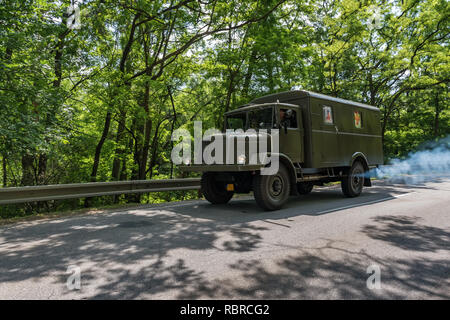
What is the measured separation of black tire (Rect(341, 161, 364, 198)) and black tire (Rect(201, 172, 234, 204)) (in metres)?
4.00

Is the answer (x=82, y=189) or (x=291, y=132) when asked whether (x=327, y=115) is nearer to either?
(x=291, y=132)

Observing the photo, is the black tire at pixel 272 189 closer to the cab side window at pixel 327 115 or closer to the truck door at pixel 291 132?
the truck door at pixel 291 132

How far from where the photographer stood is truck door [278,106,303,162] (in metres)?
7.80

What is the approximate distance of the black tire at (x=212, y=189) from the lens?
850cm

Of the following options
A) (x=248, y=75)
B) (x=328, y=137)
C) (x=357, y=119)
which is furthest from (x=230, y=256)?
(x=248, y=75)

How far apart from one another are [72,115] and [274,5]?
7482mm

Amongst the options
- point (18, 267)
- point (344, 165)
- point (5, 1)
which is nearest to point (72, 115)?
point (5, 1)

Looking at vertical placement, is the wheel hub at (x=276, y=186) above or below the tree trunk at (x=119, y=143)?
below

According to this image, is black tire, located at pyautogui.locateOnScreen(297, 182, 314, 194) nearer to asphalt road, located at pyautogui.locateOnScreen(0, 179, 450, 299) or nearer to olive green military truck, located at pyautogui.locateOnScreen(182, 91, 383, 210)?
olive green military truck, located at pyautogui.locateOnScreen(182, 91, 383, 210)

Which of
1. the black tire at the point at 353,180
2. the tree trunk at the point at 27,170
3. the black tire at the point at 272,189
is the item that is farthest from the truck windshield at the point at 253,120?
the tree trunk at the point at 27,170

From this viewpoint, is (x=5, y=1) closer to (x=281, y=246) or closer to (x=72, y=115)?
(x=72, y=115)

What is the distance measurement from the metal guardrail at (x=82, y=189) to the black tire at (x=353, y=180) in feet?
16.7

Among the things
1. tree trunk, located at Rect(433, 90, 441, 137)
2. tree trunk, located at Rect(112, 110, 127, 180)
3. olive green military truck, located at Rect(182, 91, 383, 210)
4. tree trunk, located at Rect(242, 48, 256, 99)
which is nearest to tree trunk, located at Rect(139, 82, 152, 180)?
tree trunk, located at Rect(112, 110, 127, 180)
